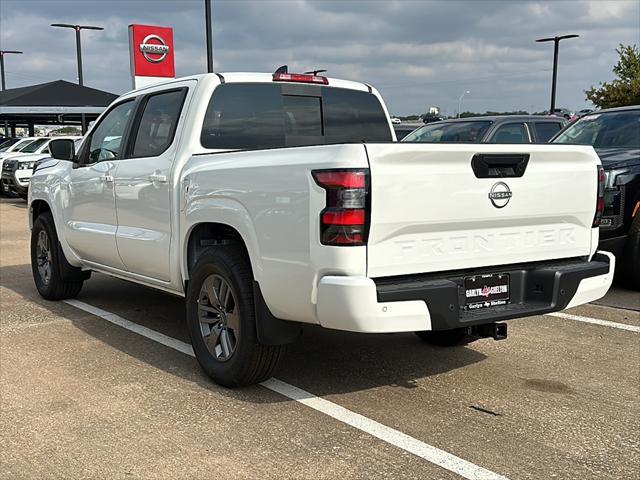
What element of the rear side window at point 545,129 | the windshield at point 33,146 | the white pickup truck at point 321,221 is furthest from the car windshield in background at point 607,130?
the windshield at point 33,146

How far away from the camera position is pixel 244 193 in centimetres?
393

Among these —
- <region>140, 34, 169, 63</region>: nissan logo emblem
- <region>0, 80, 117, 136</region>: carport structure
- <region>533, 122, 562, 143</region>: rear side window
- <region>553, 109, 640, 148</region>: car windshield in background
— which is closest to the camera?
<region>553, 109, 640, 148</region>: car windshield in background

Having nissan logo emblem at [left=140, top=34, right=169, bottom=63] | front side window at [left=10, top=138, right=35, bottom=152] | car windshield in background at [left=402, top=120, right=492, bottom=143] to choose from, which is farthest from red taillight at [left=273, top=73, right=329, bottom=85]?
front side window at [left=10, top=138, right=35, bottom=152]

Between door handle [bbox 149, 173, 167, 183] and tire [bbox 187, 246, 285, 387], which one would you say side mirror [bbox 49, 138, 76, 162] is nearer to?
door handle [bbox 149, 173, 167, 183]

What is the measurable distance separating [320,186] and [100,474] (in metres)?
1.71

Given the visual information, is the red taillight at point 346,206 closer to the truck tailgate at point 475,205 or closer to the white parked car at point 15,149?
the truck tailgate at point 475,205

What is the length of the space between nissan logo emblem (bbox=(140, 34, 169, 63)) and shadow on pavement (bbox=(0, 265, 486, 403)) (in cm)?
1423

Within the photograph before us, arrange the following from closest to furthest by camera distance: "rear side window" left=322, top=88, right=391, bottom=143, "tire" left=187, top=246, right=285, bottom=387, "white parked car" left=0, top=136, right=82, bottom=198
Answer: "tire" left=187, top=246, right=285, bottom=387
"rear side window" left=322, top=88, right=391, bottom=143
"white parked car" left=0, top=136, right=82, bottom=198

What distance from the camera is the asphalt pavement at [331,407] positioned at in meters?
3.27

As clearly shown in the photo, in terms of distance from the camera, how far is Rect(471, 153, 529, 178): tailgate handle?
369 cm

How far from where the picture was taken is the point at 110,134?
586 centimetres

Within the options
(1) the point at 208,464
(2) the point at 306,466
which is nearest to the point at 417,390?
(2) the point at 306,466

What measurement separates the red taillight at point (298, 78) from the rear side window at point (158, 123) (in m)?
0.72

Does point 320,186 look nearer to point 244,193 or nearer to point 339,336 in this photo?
point 244,193
